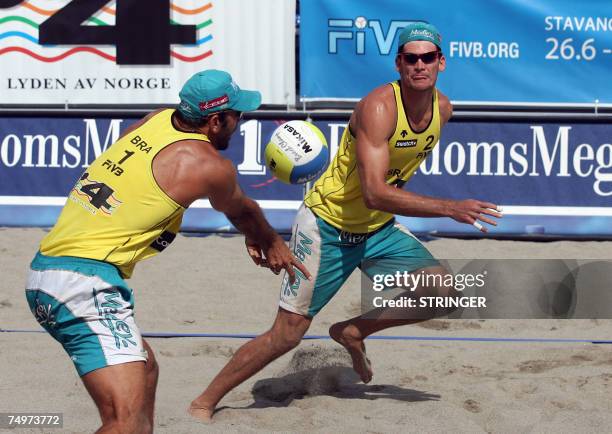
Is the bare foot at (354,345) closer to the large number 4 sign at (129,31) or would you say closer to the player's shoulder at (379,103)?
the player's shoulder at (379,103)

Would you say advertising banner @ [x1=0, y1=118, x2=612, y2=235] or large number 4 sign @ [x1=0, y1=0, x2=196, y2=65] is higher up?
large number 4 sign @ [x1=0, y1=0, x2=196, y2=65]

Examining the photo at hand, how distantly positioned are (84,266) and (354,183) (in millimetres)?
1788

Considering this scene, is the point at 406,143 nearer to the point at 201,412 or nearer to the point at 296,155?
the point at 296,155

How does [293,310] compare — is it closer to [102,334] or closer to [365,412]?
[365,412]

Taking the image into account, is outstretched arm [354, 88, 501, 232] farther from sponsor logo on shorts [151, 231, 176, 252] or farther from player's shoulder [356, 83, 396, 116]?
sponsor logo on shorts [151, 231, 176, 252]

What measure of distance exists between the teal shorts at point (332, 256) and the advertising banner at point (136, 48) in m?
3.77

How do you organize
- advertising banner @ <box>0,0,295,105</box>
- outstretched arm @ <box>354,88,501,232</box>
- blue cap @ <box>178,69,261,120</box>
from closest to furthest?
1. blue cap @ <box>178,69,261,120</box>
2. outstretched arm @ <box>354,88,501,232</box>
3. advertising banner @ <box>0,0,295,105</box>

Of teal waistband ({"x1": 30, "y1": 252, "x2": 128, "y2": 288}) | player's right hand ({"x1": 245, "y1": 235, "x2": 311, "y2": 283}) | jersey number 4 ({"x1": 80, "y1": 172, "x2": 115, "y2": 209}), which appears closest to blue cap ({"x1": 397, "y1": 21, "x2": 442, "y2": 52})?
player's right hand ({"x1": 245, "y1": 235, "x2": 311, "y2": 283})

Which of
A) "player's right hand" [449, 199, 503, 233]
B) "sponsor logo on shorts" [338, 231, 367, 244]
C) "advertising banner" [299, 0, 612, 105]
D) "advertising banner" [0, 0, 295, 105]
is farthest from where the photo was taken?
"advertising banner" [0, 0, 295, 105]

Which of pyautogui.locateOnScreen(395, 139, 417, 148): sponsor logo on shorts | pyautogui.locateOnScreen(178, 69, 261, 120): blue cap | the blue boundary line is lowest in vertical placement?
the blue boundary line

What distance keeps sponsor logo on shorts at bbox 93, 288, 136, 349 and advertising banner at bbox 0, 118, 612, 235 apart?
16.9ft

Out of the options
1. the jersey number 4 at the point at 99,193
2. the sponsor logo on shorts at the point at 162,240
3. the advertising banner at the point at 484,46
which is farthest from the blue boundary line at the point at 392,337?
the advertising banner at the point at 484,46

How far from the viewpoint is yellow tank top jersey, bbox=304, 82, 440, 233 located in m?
5.02

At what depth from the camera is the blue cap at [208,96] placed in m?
3.76
